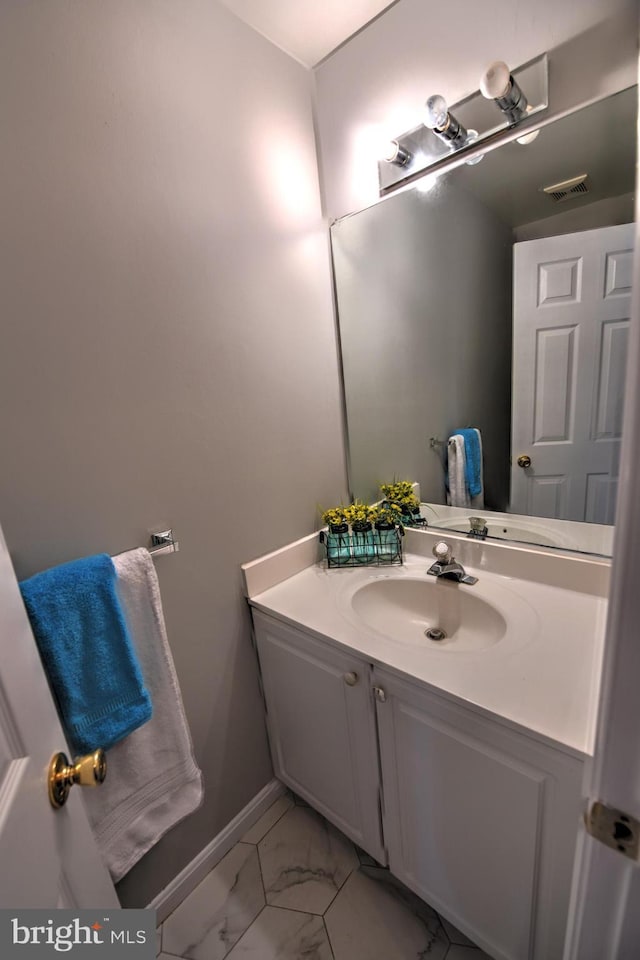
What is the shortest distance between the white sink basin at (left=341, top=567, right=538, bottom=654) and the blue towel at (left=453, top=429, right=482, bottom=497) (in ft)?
0.90

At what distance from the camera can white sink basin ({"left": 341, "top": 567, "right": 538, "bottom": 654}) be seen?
3.44 feet

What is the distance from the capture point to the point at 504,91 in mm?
881

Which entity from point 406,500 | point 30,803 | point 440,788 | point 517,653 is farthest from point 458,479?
point 30,803

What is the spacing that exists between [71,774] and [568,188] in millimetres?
1516

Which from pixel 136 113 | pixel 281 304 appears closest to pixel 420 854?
pixel 281 304

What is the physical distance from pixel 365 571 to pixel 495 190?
1159 mm

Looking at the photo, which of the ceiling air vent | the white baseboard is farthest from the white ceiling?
the white baseboard

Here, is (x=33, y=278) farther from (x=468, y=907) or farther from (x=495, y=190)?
(x=468, y=907)

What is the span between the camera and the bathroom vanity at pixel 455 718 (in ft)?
2.43

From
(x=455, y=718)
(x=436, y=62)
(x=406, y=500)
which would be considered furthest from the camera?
(x=406, y=500)

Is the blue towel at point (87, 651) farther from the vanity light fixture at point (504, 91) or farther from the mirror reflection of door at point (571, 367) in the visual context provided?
the vanity light fixture at point (504, 91)

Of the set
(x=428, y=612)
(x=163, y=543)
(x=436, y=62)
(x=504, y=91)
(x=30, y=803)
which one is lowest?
(x=428, y=612)

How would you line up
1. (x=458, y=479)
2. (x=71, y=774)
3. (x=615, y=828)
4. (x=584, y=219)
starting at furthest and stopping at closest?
(x=458, y=479) < (x=584, y=219) < (x=71, y=774) < (x=615, y=828)

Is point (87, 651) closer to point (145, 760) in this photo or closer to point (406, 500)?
point (145, 760)
